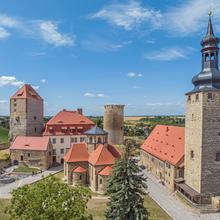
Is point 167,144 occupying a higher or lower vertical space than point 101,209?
higher

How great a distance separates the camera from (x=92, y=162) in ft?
127

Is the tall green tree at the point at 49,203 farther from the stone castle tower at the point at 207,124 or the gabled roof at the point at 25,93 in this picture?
the gabled roof at the point at 25,93

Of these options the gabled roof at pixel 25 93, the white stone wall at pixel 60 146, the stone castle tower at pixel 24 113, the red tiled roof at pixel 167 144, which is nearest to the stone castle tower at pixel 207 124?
the red tiled roof at pixel 167 144

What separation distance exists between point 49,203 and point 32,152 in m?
38.4

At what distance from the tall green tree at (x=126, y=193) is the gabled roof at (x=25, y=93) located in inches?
1622

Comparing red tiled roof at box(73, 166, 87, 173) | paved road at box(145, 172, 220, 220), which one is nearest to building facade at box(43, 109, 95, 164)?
red tiled roof at box(73, 166, 87, 173)

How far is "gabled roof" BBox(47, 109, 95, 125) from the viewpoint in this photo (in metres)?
59.2

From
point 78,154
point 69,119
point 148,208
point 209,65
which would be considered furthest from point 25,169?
point 209,65

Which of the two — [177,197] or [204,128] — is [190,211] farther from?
[204,128]

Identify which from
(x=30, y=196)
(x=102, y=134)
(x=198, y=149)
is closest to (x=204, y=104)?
(x=198, y=149)

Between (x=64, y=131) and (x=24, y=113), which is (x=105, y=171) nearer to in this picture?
(x=64, y=131)

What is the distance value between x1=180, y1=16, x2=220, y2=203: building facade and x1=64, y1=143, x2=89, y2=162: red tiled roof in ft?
52.1

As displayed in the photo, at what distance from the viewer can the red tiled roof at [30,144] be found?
52.7 metres

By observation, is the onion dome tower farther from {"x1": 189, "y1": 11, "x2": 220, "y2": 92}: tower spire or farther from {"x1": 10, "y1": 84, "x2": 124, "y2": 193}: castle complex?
{"x1": 10, "y1": 84, "x2": 124, "y2": 193}: castle complex
